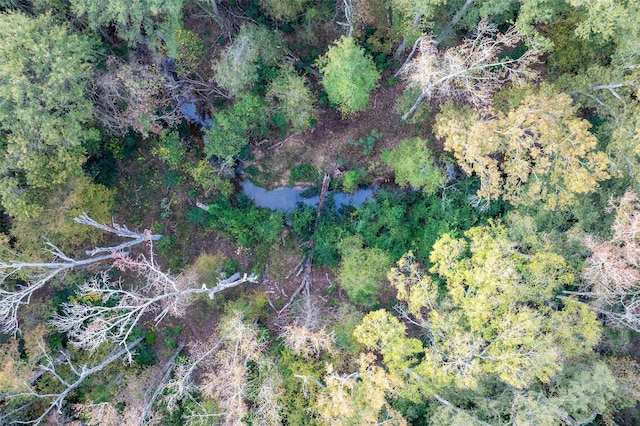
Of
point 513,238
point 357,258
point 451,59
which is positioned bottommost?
point 357,258

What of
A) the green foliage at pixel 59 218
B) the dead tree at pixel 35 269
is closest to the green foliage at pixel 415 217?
the dead tree at pixel 35 269

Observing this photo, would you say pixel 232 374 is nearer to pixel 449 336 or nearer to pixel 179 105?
pixel 449 336

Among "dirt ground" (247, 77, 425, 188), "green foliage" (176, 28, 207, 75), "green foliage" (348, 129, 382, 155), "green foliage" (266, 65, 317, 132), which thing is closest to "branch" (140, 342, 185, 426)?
"dirt ground" (247, 77, 425, 188)

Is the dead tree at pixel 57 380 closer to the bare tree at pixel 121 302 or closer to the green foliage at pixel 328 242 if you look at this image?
the bare tree at pixel 121 302

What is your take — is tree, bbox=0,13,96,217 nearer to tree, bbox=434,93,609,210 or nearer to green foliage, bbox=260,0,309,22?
green foliage, bbox=260,0,309,22

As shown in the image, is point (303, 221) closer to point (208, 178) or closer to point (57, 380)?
point (208, 178)

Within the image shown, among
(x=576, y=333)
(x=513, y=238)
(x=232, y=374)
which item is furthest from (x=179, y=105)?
(x=576, y=333)
